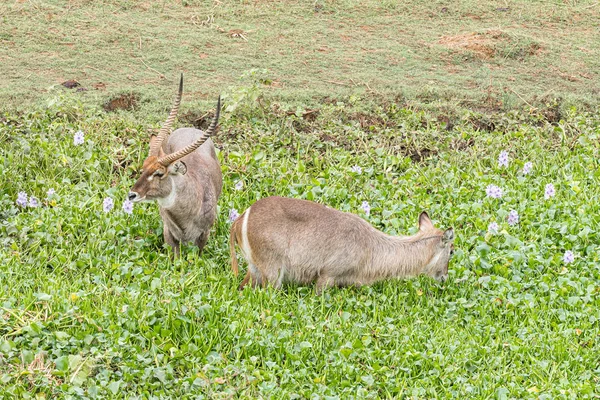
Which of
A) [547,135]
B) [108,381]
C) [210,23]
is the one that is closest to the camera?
[108,381]

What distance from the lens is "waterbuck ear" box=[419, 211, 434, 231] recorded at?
551 centimetres

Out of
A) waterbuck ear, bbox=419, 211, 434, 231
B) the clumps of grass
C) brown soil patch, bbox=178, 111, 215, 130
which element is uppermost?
the clumps of grass

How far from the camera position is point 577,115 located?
7.74 meters

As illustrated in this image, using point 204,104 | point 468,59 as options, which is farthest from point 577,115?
point 204,104

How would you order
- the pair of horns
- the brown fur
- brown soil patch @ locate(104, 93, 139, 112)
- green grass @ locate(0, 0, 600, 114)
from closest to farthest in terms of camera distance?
the pair of horns → the brown fur → brown soil patch @ locate(104, 93, 139, 112) → green grass @ locate(0, 0, 600, 114)

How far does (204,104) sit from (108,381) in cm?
392

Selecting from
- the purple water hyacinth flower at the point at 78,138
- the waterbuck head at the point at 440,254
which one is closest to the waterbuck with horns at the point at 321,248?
the waterbuck head at the point at 440,254

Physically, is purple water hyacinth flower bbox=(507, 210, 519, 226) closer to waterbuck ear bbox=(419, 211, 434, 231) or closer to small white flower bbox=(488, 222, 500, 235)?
small white flower bbox=(488, 222, 500, 235)

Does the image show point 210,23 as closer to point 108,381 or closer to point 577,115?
point 577,115

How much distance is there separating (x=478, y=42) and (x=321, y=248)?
16.3ft

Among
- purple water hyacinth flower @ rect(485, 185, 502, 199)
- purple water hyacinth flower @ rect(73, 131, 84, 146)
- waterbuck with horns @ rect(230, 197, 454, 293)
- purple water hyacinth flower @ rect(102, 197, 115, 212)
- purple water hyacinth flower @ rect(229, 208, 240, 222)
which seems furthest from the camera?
purple water hyacinth flower @ rect(73, 131, 84, 146)

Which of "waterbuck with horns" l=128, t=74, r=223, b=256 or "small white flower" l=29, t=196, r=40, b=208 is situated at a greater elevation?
"waterbuck with horns" l=128, t=74, r=223, b=256

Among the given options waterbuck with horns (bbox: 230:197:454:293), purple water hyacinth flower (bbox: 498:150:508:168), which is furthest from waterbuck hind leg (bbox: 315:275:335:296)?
purple water hyacinth flower (bbox: 498:150:508:168)

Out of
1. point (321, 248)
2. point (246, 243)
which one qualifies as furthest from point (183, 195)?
point (321, 248)
